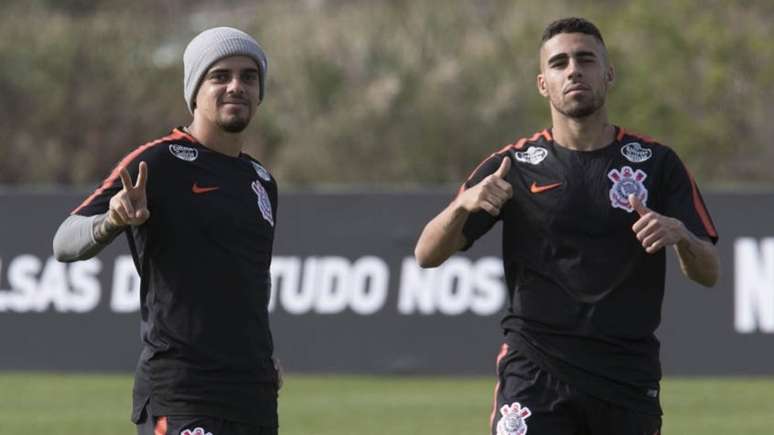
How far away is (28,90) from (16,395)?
29.8 metres

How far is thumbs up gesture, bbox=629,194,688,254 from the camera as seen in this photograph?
20.4 ft

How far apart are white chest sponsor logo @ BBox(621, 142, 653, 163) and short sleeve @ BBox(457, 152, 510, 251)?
0.47m

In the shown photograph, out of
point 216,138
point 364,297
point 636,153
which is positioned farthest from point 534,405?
point 364,297

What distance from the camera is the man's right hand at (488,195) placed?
253 inches

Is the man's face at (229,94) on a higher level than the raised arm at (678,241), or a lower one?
higher

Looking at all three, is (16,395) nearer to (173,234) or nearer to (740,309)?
(740,309)

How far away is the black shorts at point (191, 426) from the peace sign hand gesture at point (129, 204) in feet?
2.40

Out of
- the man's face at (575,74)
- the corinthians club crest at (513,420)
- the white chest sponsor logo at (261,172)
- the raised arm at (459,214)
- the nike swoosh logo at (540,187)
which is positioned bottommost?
the corinthians club crest at (513,420)

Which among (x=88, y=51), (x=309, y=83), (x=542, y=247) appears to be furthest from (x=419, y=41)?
(x=542, y=247)

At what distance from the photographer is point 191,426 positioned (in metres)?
6.24

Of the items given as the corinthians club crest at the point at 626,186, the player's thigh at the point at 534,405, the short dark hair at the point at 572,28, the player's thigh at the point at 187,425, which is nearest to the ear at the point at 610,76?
the short dark hair at the point at 572,28

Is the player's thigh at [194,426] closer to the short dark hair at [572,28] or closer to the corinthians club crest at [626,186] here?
the corinthians club crest at [626,186]

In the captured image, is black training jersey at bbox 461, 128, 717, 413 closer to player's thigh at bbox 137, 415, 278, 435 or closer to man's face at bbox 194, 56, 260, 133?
man's face at bbox 194, 56, 260, 133

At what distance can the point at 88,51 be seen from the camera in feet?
151
